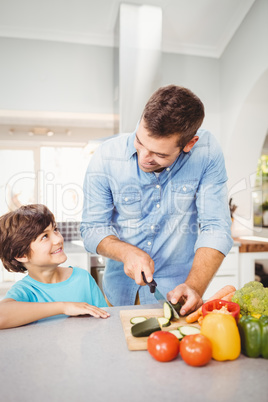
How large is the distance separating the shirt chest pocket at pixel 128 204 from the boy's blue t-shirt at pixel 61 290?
1.07 feet

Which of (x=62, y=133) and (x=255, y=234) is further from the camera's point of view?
(x=62, y=133)

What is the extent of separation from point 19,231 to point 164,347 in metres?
0.80

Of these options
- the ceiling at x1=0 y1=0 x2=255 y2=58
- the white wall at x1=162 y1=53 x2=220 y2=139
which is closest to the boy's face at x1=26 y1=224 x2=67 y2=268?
the ceiling at x1=0 y1=0 x2=255 y2=58

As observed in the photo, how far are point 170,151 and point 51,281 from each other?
0.73 m

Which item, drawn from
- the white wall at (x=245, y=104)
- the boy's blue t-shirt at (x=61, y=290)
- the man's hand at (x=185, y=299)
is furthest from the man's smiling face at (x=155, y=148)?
the white wall at (x=245, y=104)

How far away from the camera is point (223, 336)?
83 centimetres

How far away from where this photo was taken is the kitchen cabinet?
9.91ft

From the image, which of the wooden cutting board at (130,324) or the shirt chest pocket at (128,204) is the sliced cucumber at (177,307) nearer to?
the wooden cutting board at (130,324)

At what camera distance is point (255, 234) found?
373 cm

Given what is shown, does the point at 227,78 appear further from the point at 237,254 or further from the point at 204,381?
the point at 204,381

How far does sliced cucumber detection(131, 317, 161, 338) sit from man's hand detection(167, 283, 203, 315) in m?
0.15

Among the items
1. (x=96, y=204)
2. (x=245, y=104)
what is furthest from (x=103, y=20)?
(x=96, y=204)

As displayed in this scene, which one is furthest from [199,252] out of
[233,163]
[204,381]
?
[233,163]

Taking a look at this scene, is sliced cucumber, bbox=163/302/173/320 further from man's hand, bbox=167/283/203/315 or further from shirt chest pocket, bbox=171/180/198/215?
shirt chest pocket, bbox=171/180/198/215
